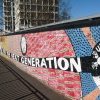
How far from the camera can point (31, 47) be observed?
15242mm

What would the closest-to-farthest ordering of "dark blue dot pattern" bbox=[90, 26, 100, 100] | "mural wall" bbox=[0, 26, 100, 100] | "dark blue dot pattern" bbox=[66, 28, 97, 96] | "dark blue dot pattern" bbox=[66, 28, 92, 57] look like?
"dark blue dot pattern" bbox=[90, 26, 100, 100] → "mural wall" bbox=[0, 26, 100, 100] → "dark blue dot pattern" bbox=[66, 28, 97, 96] → "dark blue dot pattern" bbox=[66, 28, 92, 57]

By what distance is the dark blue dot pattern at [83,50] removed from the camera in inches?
316

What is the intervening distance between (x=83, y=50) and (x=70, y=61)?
103 centimetres

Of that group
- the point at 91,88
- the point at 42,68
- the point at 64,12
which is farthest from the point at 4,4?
the point at 91,88

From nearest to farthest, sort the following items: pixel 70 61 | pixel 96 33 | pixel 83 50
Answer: pixel 96 33 < pixel 83 50 < pixel 70 61

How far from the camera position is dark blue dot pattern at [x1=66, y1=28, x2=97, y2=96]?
26.3 feet

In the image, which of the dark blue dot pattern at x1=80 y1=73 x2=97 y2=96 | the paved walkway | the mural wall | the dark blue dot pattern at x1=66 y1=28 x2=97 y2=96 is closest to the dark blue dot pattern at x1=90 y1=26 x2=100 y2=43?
the mural wall

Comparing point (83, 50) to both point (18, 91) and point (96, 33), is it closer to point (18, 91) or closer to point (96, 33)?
point (96, 33)

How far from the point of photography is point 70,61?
9.34 m

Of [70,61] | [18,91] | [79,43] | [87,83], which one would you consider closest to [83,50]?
[79,43]

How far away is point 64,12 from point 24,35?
1441 inches

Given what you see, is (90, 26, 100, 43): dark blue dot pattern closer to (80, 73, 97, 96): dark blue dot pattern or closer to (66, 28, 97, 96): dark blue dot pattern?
(66, 28, 97, 96): dark blue dot pattern

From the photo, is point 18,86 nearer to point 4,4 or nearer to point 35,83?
point 35,83

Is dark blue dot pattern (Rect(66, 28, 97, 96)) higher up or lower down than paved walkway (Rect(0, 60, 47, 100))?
higher up
